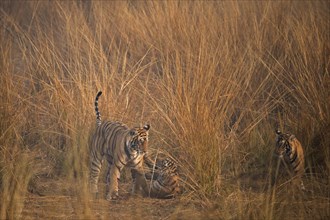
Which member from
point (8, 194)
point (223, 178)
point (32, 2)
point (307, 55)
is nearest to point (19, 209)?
point (8, 194)

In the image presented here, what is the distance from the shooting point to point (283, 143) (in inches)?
221

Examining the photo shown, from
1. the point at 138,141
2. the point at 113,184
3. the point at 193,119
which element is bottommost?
the point at 113,184

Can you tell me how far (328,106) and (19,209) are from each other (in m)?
2.60

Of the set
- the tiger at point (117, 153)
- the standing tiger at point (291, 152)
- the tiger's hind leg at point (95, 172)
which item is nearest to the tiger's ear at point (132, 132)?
the tiger at point (117, 153)

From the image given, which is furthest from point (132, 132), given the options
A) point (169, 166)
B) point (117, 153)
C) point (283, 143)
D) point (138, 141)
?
point (283, 143)

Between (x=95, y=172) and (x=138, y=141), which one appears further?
(x=95, y=172)

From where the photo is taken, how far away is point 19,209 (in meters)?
4.92

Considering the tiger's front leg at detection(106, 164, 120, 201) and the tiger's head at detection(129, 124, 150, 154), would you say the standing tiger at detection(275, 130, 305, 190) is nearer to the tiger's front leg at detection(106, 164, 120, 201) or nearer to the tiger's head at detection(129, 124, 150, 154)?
the tiger's head at detection(129, 124, 150, 154)

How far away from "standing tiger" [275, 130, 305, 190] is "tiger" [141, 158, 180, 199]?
82 cm

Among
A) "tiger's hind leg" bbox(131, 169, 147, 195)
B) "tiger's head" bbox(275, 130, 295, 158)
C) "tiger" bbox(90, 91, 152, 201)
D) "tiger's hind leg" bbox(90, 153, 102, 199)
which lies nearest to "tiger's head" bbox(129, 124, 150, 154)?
"tiger" bbox(90, 91, 152, 201)

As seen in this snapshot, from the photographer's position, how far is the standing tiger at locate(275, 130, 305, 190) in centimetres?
557

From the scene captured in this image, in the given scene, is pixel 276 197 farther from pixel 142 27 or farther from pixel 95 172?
pixel 142 27

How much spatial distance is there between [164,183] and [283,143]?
3.14 feet

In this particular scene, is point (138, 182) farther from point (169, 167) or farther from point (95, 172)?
point (95, 172)
